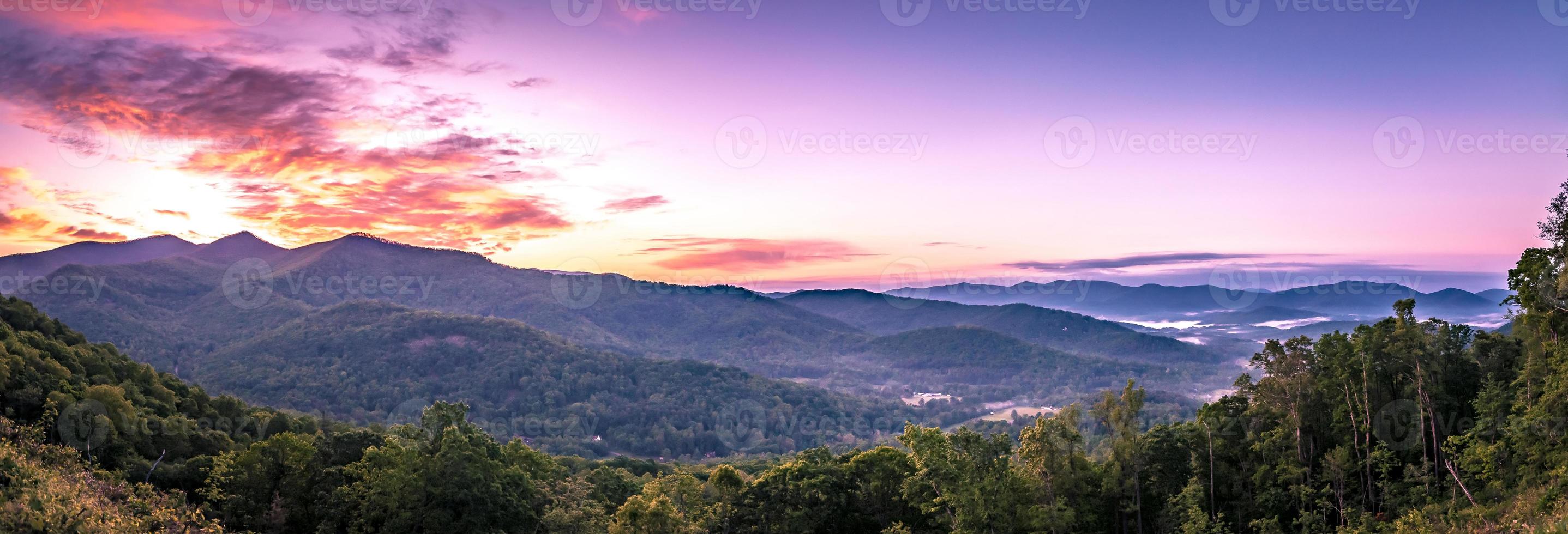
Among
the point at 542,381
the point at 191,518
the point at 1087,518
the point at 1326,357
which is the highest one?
the point at 1326,357

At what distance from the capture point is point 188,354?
180 meters

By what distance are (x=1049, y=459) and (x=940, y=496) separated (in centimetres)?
575

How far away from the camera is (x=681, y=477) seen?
44594mm

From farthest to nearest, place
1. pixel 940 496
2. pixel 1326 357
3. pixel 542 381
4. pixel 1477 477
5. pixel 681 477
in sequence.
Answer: pixel 542 381
pixel 681 477
pixel 1326 357
pixel 940 496
pixel 1477 477

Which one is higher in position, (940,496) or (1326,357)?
(1326,357)

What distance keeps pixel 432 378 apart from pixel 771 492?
156 meters

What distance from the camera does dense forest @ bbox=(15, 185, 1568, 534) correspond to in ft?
105

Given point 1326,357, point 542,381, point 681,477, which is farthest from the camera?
point 542,381

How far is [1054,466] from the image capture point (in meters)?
39.4

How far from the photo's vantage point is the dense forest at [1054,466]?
32.2m

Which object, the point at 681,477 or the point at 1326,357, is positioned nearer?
the point at 1326,357

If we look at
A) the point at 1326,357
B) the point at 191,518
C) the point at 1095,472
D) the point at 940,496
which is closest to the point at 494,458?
the point at 191,518

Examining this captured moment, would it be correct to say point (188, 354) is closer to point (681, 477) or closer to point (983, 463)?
point (681, 477)

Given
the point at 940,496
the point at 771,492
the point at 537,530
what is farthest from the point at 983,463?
the point at 537,530
